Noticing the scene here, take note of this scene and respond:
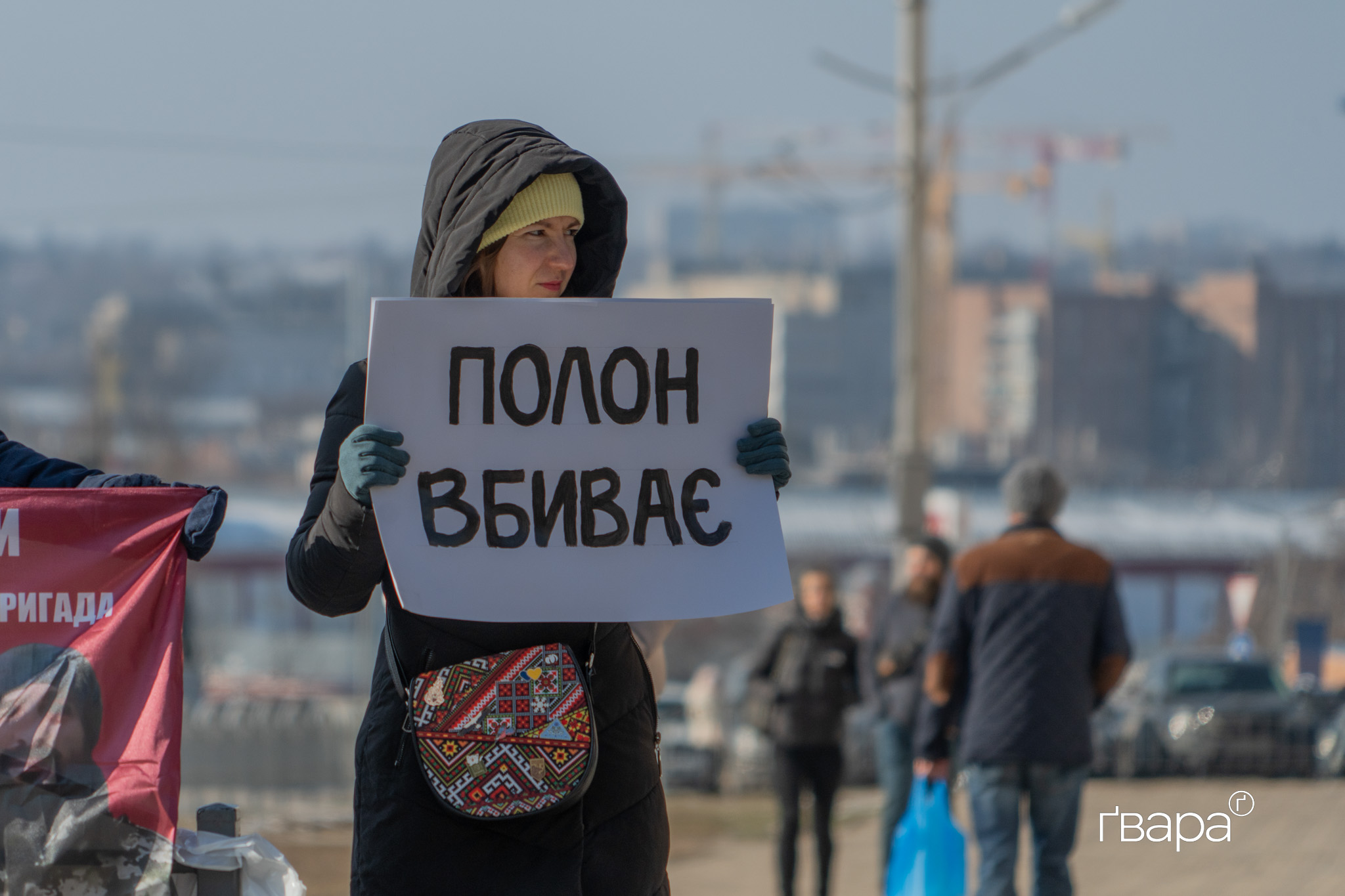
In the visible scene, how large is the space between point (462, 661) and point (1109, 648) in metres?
3.63

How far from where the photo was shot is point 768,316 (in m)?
2.63

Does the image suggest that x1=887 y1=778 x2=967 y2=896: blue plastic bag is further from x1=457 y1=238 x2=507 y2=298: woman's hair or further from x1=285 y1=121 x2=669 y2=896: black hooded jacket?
x1=457 y1=238 x2=507 y2=298: woman's hair

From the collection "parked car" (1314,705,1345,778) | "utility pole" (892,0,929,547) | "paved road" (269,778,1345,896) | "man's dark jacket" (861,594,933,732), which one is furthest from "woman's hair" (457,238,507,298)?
"parked car" (1314,705,1345,778)

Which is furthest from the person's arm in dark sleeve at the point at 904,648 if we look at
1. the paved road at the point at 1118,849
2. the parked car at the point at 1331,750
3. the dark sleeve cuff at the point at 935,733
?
the parked car at the point at 1331,750

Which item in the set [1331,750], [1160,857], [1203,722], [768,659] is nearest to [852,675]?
[768,659]

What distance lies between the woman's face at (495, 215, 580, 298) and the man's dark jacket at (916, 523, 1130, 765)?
3234mm

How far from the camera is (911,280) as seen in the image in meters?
12.7

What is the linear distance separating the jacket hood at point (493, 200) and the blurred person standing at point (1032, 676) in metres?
3.09

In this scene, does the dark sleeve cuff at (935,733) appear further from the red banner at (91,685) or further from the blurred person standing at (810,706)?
the red banner at (91,685)

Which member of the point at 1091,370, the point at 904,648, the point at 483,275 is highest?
the point at 1091,370

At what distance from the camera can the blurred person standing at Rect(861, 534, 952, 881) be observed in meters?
7.31

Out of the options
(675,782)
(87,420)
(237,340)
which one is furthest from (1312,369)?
(675,782)

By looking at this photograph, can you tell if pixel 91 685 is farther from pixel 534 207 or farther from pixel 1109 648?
pixel 1109 648

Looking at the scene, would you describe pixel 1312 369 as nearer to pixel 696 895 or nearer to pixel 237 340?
pixel 237 340
